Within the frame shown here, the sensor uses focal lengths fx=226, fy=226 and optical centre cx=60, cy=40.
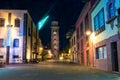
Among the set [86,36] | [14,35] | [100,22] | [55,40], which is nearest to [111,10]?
[100,22]

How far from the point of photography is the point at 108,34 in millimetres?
23406

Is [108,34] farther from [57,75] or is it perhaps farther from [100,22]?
[57,75]

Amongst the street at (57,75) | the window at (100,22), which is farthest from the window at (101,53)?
the window at (100,22)

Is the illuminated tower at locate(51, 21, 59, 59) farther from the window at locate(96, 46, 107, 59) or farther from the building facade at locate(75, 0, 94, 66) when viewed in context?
the window at locate(96, 46, 107, 59)

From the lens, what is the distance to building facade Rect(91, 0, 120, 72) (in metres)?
20.1

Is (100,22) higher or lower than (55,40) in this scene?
lower

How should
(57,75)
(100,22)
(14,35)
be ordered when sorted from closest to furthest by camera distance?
(57,75)
(100,22)
(14,35)

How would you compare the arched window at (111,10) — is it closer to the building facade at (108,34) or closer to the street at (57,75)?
the building facade at (108,34)

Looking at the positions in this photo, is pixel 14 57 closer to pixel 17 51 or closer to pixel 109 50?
pixel 17 51

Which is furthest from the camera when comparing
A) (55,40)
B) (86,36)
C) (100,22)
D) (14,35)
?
(55,40)

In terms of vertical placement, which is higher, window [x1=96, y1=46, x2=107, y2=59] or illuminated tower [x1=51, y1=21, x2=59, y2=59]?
illuminated tower [x1=51, y1=21, x2=59, y2=59]

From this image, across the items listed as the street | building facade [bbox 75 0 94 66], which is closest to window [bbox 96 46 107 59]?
the street

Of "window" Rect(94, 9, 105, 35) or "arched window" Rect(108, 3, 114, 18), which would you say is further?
"window" Rect(94, 9, 105, 35)

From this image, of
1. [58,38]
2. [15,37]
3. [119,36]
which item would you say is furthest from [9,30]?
[58,38]
